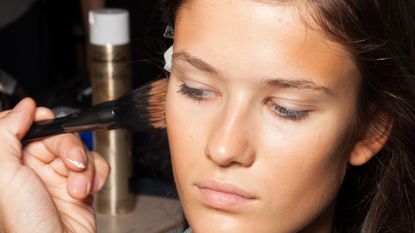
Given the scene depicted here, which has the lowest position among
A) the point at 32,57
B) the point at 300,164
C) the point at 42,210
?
the point at 32,57

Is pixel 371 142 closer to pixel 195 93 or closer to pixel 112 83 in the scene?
pixel 195 93

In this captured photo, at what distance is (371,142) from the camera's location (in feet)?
3.73

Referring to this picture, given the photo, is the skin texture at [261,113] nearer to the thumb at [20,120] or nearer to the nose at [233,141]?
the nose at [233,141]

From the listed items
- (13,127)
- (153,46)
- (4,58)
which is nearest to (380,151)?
(153,46)

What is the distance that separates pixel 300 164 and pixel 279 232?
91 mm

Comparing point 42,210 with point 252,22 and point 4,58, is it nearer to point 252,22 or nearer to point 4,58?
point 252,22

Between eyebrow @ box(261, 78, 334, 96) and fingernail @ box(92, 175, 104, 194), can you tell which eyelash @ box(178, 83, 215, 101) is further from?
fingernail @ box(92, 175, 104, 194)

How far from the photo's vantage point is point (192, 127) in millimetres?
1040

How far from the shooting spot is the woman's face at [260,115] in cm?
98

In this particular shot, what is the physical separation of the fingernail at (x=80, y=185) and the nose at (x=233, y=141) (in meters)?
0.25

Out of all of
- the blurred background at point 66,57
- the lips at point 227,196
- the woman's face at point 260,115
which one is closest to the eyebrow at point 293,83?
the woman's face at point 260,115

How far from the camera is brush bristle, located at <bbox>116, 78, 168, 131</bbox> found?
1.17 metres

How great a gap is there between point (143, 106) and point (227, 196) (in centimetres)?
24

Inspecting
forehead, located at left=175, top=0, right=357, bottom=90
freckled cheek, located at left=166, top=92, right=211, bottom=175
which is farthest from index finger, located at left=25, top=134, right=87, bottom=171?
forehead, located at left=175, top=0, right=357, bottom=90
